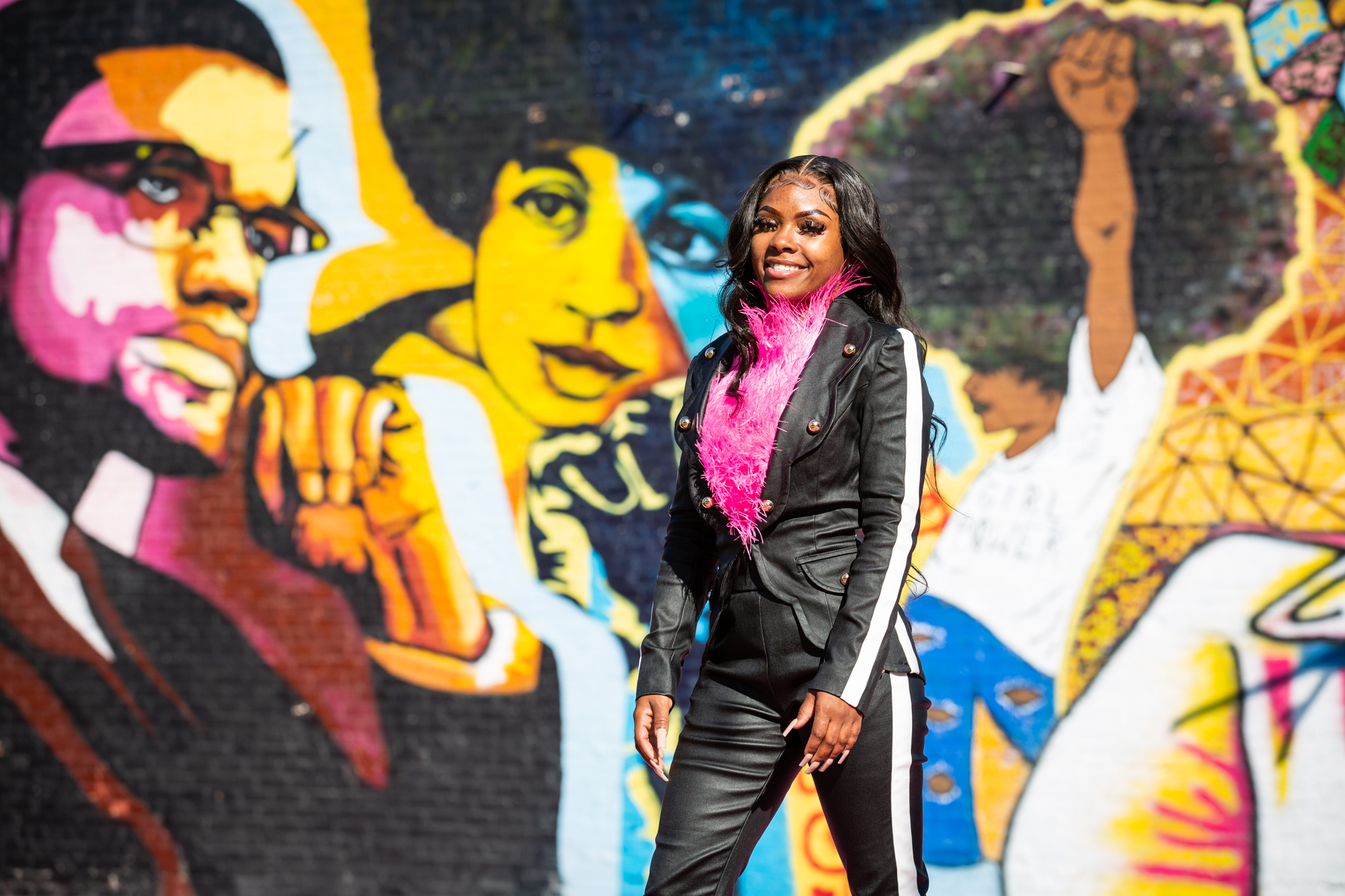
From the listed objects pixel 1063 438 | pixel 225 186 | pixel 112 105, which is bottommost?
pixel 1063 438

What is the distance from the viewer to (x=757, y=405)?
7.15 feet

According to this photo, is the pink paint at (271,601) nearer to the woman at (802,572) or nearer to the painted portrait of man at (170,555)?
the painted portrait of man at (170,555)

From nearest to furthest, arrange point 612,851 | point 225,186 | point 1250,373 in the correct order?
point 1250,373, point 612,851, point 225,186

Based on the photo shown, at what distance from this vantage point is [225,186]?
198 inches

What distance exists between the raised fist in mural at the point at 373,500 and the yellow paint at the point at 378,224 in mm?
353

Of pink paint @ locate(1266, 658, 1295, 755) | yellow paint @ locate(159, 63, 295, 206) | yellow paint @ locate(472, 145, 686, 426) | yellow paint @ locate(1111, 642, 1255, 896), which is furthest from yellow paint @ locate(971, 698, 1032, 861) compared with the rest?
yellow paint @ locate(159, 63, 295, 206)

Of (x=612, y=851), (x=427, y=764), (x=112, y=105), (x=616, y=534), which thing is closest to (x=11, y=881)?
(x=427, y=764)

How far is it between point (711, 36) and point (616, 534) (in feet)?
6.53

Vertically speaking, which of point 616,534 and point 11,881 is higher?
point 616,534

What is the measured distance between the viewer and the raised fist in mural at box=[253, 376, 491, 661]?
4.75 meters

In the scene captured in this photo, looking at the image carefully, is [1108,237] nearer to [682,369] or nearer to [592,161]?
[682,369]

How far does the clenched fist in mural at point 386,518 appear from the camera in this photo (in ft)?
15.5

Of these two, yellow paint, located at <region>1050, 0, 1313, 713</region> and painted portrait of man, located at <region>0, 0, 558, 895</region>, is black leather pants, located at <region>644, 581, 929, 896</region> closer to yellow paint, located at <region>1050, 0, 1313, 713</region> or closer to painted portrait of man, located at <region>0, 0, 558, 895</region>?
yellow paint, located at <region>1050, 0, 1313, 713</region>

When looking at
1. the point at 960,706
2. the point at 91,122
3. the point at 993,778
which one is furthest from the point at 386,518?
the point at 993,778
